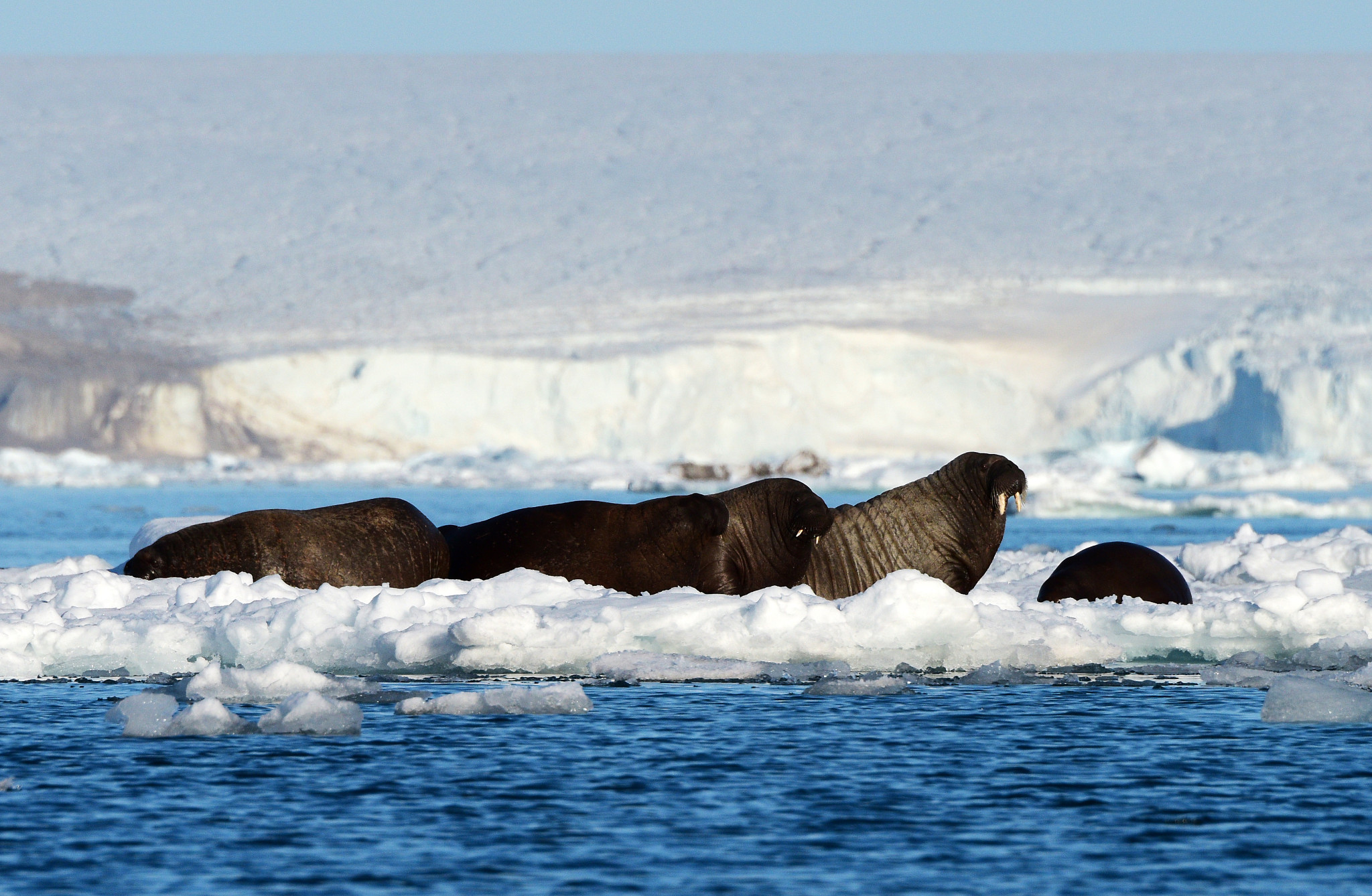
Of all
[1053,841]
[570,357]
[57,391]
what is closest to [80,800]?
[1053,841]

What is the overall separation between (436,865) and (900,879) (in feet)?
4.37

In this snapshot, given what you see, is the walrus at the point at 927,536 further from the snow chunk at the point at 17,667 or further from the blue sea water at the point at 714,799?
the snow chunk at the point at 17,667

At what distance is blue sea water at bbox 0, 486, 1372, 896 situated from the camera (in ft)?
16.2

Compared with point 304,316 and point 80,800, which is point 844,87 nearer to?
point 304,316

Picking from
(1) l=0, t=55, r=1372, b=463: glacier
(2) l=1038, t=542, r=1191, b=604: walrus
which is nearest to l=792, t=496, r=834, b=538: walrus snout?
(2) l=1038, t=542, r=1191, b=604: walrus

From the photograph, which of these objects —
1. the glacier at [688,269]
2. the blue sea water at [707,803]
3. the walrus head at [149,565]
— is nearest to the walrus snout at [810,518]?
the blue sea water at [707,803]

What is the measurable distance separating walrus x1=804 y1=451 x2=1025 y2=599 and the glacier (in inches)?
1249

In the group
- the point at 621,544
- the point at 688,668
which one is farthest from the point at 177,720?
the point at 621,544

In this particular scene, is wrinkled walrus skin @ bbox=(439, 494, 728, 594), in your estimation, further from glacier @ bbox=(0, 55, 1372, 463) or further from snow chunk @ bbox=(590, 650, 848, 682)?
glacier @ bbox=(0, 55, 1372, 463)

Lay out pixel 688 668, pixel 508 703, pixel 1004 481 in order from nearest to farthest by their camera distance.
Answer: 1. pixel 508 703
2. pixel 688 668
3. pixel 1004 481

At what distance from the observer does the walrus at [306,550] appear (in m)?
10.6

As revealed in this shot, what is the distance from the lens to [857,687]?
816 centimetres

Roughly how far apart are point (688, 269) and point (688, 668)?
56.8m

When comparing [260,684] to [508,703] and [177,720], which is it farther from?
[508,703]
